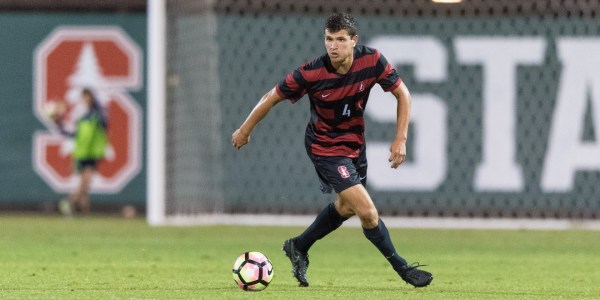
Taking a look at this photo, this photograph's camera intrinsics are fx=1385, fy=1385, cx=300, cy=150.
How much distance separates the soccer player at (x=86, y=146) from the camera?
1872cm

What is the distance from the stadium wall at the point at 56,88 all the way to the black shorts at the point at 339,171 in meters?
10.2

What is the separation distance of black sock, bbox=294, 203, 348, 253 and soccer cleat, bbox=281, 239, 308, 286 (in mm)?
34

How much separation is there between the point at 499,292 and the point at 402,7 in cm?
826

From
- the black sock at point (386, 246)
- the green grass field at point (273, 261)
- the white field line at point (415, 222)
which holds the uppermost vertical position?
the black sock at point (386, 246)

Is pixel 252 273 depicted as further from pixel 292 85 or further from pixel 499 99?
pixel 499 99

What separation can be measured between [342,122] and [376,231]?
78 centimetres

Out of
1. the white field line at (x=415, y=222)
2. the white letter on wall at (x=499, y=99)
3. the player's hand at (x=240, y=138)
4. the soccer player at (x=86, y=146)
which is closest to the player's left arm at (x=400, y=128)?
the player's hand at (x=240, y=138)

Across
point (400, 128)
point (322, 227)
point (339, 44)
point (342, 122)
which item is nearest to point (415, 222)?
point (322, 227)

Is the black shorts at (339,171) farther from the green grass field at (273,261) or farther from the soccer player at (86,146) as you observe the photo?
the soccer player at (86,146)

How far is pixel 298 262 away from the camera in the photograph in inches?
367

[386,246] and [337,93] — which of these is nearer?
[386,246]

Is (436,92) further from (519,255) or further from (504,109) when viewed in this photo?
(519,255)

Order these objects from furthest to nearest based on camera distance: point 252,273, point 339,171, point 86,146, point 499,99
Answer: point 86,146 → point 499,99 → point 339,171 → point 252,273

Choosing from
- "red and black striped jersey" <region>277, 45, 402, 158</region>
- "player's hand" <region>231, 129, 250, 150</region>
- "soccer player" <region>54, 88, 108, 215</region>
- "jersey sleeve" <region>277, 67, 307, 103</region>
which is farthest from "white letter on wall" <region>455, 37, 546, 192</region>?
"player's hand" <region>231, 129, 250, 150</region>
